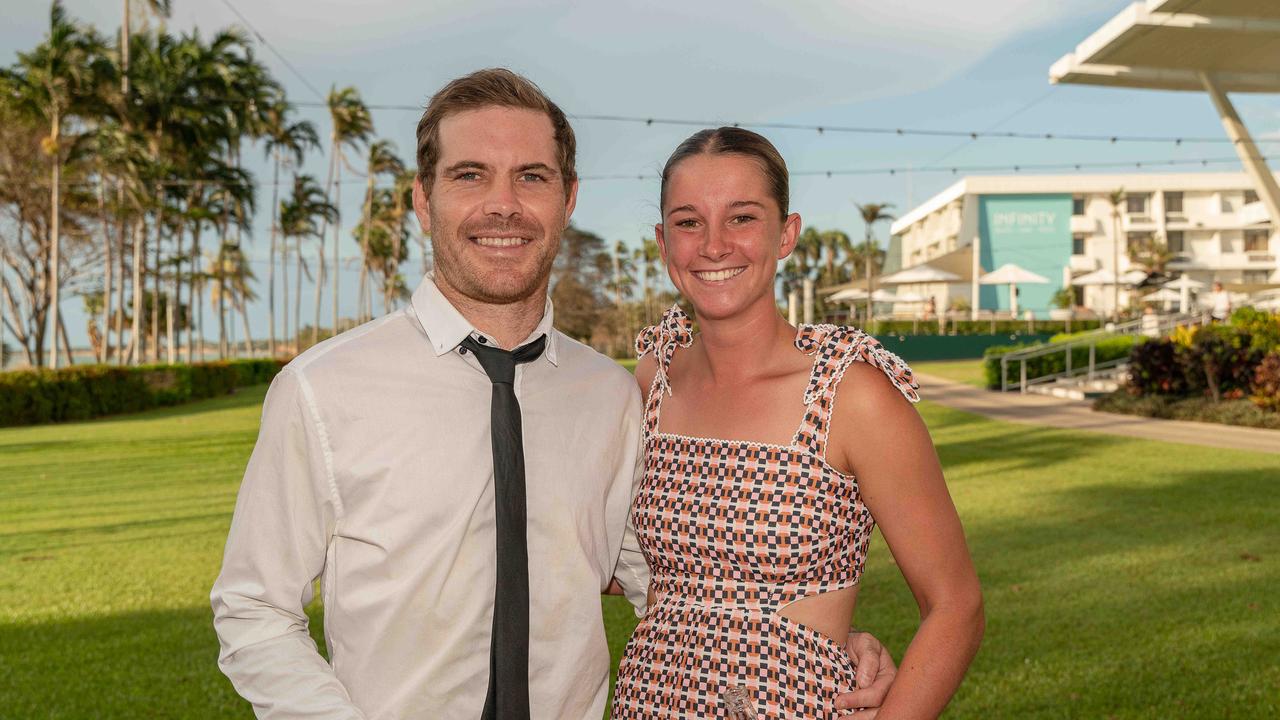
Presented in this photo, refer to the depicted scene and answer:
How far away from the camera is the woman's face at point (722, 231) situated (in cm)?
232

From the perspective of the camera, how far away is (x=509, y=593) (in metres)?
1.97

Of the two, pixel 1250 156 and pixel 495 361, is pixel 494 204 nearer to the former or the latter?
pixel 495 361

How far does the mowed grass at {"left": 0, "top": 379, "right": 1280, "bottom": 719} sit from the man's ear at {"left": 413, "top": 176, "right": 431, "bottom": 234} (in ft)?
12.7

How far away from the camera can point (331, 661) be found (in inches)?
79.3

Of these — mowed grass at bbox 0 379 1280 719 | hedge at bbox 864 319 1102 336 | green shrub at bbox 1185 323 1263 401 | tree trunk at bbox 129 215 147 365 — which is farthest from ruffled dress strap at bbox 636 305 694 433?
hedge at bbox 864 319 1102 336

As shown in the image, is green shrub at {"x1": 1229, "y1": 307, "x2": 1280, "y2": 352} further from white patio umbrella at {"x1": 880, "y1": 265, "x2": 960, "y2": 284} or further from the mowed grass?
white patio umbrella at {"x1": 880, "y1": 265, "x2": 960, "y2": 284}

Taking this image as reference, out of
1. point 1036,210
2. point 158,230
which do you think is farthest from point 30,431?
point 1036,210

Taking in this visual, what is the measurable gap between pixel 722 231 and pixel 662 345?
46 cm

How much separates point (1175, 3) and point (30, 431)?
83.1 feet

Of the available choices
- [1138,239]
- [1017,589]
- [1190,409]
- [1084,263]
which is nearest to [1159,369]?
[1190,409]

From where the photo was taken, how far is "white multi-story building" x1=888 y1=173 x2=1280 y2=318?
70875mm

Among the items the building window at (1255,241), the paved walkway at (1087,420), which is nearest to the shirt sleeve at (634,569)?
the paved walkway at (1087,420)

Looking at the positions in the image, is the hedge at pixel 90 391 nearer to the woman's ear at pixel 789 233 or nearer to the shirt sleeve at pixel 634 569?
the shirt sleeve at pixel 634 569

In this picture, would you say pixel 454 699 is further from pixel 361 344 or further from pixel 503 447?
pixel 361 344
